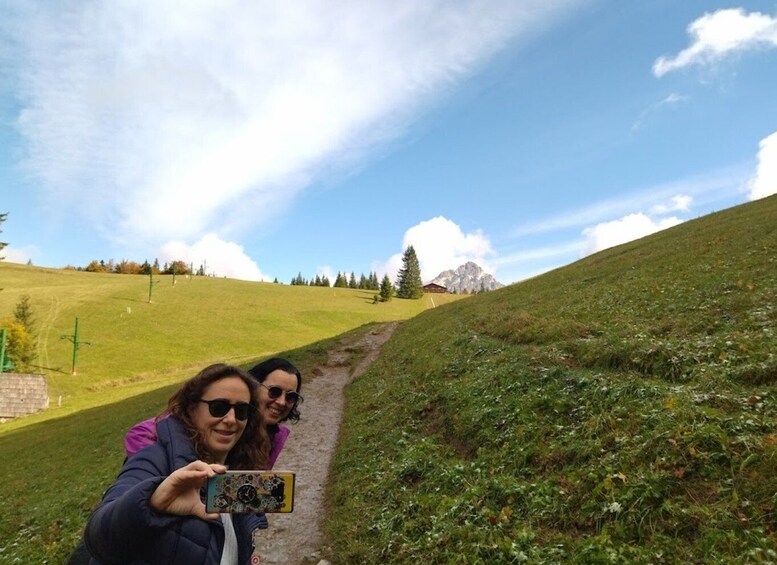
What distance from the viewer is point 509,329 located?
19.0m

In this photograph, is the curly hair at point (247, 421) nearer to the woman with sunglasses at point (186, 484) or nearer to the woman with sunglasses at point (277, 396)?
the woman with sunglasses at point (186, 484)

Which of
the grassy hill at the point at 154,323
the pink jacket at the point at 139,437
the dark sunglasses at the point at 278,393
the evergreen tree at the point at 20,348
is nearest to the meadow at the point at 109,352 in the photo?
the grassy hill at the point at 154,323

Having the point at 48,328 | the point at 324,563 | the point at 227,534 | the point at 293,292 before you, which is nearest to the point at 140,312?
the point at 48,328

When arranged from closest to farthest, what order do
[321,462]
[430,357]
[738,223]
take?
[321,462], [430,357], [738,223]

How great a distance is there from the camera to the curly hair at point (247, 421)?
132 inches

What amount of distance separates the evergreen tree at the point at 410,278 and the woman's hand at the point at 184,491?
121247 mm

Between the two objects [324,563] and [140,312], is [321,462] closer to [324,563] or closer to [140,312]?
[324,563]

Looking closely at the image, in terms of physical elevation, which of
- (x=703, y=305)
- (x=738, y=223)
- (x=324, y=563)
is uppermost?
(x=738, y=223)

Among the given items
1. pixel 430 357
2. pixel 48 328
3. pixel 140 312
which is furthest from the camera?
pixel 140 312

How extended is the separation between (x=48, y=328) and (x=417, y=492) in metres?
75.2

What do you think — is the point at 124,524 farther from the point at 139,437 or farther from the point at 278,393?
the point at 278,393

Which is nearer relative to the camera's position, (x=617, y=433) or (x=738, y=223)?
(x=617, y=433)

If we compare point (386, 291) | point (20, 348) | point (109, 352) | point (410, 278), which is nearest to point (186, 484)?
point (109, 352)

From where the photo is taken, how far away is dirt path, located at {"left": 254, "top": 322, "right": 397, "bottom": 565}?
920cm
